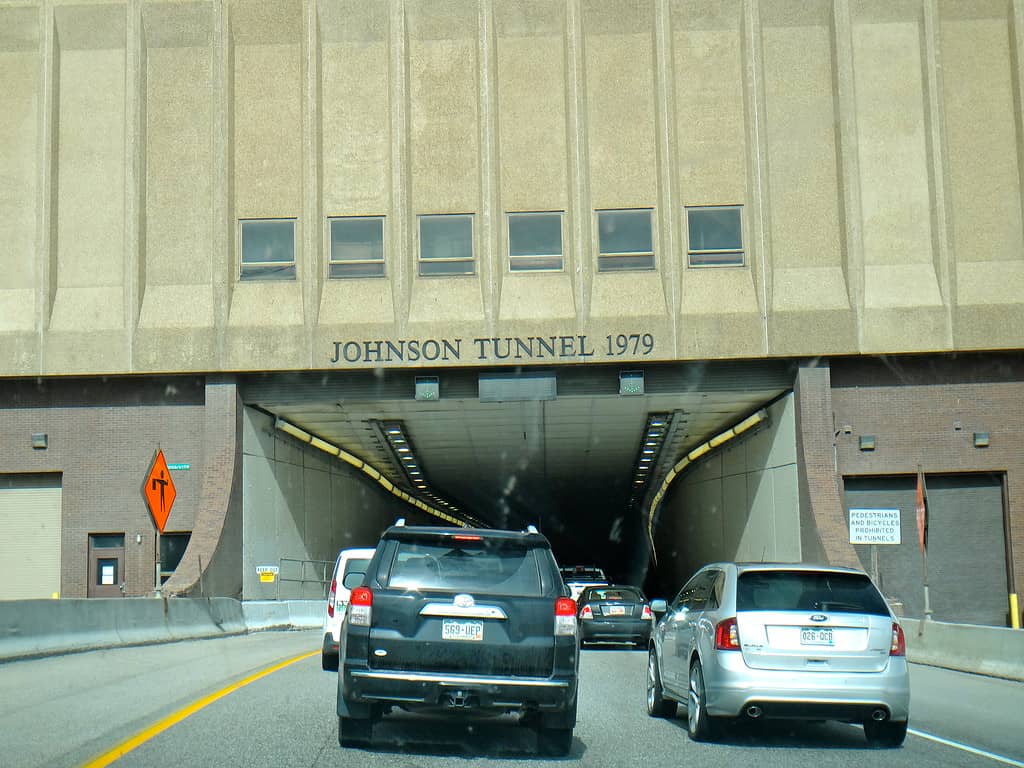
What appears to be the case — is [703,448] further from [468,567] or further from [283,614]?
[468,567]

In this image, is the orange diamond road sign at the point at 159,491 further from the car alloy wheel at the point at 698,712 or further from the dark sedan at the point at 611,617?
the car alloy wheel at the point at 698,712

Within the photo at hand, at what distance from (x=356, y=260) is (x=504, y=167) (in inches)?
175

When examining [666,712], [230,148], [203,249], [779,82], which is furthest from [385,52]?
[666,712]

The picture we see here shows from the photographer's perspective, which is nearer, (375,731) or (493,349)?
(375,731)

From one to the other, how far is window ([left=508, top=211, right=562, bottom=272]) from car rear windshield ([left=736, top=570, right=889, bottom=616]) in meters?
21.1

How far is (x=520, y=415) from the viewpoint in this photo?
36.5 m

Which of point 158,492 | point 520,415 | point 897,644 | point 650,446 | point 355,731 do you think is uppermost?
point 520,415

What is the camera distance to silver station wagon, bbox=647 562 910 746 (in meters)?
11.1

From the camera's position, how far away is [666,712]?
13.3 m

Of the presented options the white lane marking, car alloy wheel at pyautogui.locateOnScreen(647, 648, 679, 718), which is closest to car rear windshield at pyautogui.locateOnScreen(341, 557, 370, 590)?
car alloy wheel at pyautogui.locateOnScreen(647, 648, 679, 718)

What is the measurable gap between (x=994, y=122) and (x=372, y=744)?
88.5ft

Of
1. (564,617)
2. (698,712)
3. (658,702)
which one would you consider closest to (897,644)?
(698,712)

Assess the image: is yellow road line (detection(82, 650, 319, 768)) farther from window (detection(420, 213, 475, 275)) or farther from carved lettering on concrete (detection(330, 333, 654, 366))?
window (detection(420, 213, 475, 275))

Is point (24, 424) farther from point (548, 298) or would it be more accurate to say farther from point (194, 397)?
point (548, 298)
